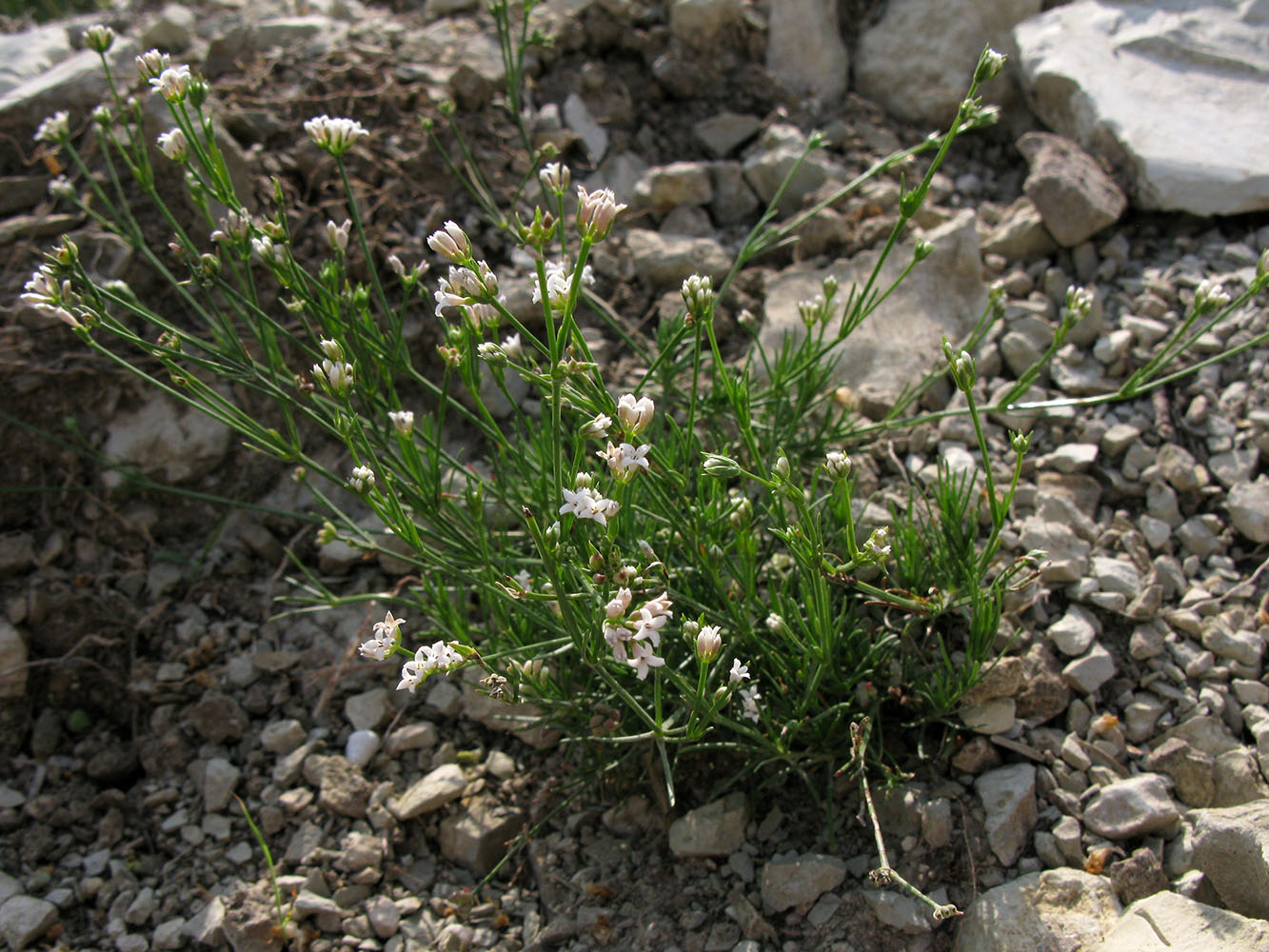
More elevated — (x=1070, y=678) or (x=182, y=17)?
(x=182, y=17)

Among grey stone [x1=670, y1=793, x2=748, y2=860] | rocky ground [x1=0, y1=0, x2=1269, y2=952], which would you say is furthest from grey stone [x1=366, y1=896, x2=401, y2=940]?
grey stone [x1=670, y1=793, x2=748, y2=860]

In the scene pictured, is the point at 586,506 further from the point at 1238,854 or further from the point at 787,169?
the point at 787,169

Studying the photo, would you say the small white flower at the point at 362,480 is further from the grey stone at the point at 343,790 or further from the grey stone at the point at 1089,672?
the grey stone at the point at 1089,672

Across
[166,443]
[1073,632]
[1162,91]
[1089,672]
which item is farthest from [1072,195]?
[166,443]

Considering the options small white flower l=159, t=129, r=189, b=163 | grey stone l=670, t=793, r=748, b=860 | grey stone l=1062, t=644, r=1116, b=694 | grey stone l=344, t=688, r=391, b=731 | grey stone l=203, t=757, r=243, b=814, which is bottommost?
grey stone l=203, t=757, r=243, b=814

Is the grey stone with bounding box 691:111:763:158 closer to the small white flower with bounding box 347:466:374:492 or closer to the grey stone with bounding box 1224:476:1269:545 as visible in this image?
the grey stone with bounding box 1224:476:1269:545

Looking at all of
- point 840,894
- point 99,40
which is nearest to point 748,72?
point 99,40

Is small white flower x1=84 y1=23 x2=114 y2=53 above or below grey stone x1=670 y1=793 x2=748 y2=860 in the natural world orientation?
above

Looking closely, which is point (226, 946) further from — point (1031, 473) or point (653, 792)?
point (1031, 473)
